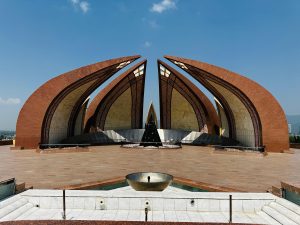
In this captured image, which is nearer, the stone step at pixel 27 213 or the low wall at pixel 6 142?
the stone step at pixel 27 213

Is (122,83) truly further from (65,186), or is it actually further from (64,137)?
(65,186)

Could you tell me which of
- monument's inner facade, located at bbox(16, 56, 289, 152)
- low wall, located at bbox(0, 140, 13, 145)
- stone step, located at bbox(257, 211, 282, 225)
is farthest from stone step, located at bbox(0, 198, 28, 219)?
low wall, located at bbox(0, 140, 13, 145)

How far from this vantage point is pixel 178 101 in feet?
86.0

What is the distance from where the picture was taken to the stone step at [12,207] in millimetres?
5827

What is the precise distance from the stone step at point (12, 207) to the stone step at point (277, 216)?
241 inches

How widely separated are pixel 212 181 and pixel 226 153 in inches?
344

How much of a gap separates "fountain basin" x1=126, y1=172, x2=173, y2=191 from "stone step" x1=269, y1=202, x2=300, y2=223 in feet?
8.87

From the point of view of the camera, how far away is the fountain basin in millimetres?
6973

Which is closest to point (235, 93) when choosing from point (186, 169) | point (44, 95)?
point (186, 169)

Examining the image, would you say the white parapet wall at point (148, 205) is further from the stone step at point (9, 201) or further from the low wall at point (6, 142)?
the low wall at point (6, 142)

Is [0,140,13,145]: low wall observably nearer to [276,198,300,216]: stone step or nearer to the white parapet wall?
the white parapet wall

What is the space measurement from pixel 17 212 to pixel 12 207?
0.23m

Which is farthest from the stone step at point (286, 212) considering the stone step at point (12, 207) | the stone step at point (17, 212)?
the stone step at point (12, 207)

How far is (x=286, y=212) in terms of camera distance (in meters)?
5.93
